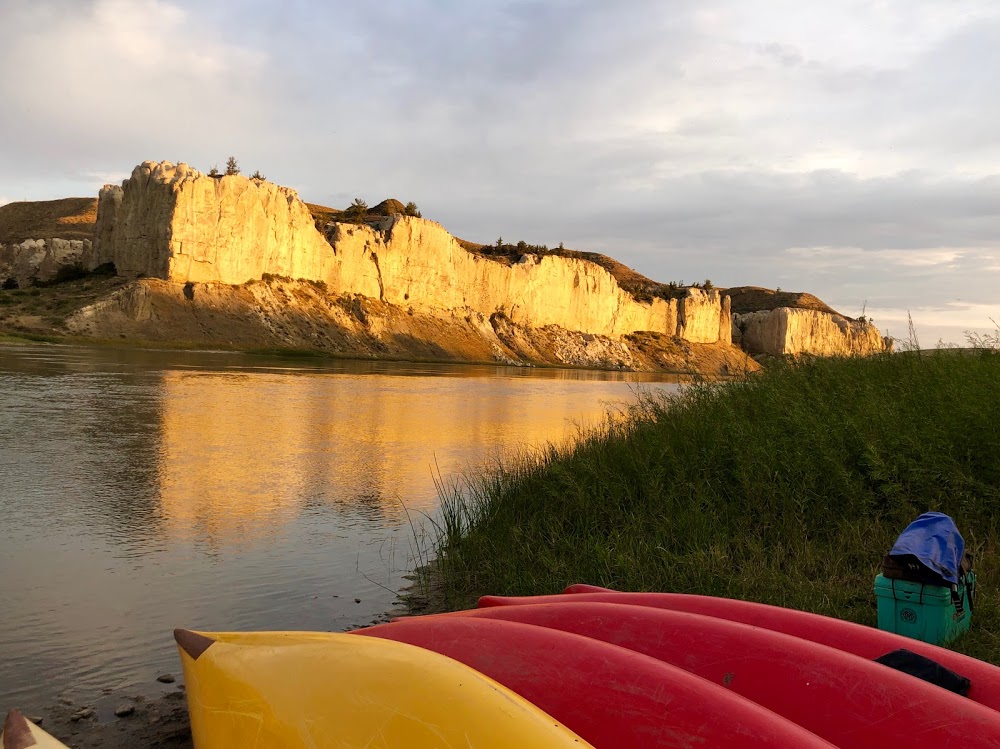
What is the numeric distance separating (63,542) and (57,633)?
2.08 metres

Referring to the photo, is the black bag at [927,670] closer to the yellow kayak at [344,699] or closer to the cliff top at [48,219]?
the yellow kayak at [344,699]

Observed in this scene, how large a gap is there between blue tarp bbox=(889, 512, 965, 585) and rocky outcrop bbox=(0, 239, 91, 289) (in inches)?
2791

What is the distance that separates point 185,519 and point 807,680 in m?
6.30

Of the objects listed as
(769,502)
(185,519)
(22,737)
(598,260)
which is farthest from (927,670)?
(598,260)

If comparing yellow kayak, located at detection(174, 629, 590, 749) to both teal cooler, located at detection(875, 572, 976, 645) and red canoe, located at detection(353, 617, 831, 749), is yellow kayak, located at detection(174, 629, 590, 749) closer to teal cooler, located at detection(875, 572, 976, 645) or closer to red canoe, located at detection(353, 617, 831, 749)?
red canoe, located at detection(353, 617, 831, 749)

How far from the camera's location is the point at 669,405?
9.45m

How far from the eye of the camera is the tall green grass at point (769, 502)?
197 inches

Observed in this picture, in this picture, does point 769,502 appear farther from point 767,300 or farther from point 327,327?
point 767,300

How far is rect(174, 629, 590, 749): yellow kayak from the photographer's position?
1.82 m

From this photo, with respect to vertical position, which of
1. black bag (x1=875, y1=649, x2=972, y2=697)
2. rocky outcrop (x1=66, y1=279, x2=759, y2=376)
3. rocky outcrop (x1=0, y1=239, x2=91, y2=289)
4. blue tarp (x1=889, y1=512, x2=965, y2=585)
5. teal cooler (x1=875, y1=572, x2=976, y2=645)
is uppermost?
rocky outcrop (x1=0, y1=239, x2=91, y2=289)

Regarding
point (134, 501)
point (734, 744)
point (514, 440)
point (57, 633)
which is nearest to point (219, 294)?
point (514, 440)

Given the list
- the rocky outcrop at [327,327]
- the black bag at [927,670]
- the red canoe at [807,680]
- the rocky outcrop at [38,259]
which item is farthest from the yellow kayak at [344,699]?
the rocky outcrop at [38,259]

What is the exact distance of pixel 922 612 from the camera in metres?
3.80

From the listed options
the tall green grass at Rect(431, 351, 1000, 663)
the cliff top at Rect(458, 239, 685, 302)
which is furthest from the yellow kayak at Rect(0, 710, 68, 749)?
the cliff top at Rect(458, 239, 685, 302)
